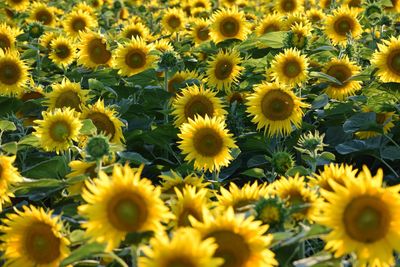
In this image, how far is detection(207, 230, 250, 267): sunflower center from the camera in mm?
2141

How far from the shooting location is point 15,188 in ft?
10.1

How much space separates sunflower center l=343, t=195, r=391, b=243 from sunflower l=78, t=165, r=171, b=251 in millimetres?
568

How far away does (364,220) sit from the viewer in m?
2.12

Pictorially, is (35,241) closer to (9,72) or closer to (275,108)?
(275,108)

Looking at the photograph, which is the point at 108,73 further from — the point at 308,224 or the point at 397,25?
the point at 397,25

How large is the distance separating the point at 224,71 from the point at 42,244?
2.65m

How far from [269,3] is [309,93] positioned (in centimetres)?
375

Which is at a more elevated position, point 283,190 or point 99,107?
point 99,107

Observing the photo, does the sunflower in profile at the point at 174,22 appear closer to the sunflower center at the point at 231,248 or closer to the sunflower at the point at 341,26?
the sunflower at the point at 341,26

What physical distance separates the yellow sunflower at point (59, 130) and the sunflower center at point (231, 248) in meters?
1.50

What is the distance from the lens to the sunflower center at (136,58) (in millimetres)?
4953

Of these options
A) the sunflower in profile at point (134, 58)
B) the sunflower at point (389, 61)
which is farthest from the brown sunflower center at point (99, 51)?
the sunflower at point (389, 61)

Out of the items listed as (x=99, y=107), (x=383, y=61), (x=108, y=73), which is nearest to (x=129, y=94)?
(x=108, y=73)

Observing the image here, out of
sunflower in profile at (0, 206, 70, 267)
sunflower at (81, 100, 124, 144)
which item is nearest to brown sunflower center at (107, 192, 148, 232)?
sunflower in profile at (0, 206, 70, 267)
